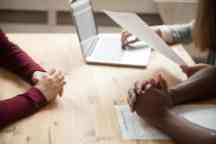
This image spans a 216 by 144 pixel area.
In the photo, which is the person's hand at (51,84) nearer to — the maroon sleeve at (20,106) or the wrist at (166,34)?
the maroon sleeve at (20,106)

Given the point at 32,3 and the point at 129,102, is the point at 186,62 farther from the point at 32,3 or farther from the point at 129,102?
the point at 32,3

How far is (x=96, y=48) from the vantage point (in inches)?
62.7

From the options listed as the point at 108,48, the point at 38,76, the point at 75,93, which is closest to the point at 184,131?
the point at 75,93

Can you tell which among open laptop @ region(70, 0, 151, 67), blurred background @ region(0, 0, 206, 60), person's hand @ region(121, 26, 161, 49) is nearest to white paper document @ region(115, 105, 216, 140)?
open laptop @ region(70, 0, 151, 67)

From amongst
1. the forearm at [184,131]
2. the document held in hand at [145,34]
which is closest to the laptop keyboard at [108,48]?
the document held in hand at [145,34]

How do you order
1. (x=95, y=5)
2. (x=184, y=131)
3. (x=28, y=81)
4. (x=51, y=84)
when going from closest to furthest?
1. (x=184, y=131)
2. (x=51, y=84)
3. (x=28, y=81)
4. (x=95, y=5)

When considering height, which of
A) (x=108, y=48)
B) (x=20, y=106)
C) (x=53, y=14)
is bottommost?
(x=53, y=14)

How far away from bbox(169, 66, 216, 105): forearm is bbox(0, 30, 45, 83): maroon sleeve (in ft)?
1.56

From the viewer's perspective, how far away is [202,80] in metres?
1.28

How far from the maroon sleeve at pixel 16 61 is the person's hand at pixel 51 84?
0.31 ft

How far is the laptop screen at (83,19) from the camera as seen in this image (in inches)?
58.1

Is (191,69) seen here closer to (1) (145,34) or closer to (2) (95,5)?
(1) (145,34)

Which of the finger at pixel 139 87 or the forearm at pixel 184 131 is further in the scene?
the finger at pixel 139 87

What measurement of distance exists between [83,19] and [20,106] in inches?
20.7
